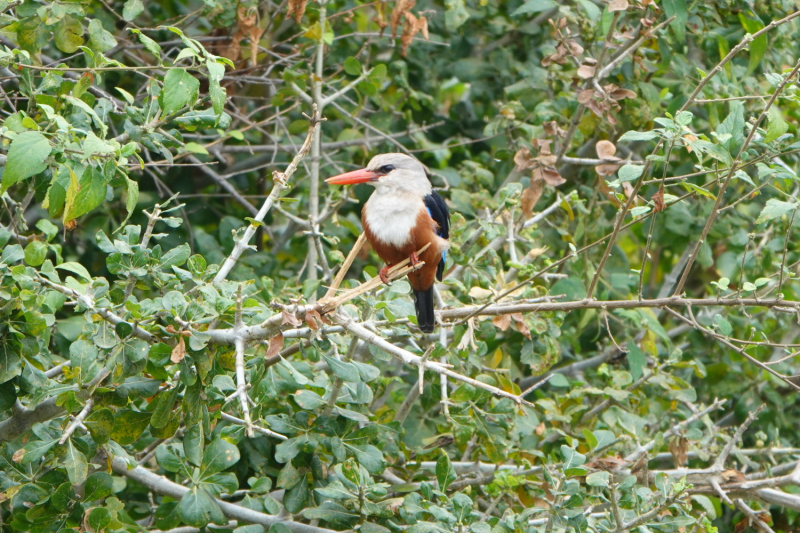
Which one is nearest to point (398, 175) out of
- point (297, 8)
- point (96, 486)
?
point (297, 8)

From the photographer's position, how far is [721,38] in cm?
347

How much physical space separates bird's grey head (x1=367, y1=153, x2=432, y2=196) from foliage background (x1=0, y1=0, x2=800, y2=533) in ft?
0.55

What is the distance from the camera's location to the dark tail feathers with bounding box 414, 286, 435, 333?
2870mm

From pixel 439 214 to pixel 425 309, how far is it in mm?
467

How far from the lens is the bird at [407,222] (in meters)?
2.96

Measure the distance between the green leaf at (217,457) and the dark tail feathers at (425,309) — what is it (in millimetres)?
846

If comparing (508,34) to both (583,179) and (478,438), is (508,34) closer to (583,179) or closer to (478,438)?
(583,179)

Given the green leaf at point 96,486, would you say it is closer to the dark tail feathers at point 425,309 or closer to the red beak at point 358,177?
the dark tail feathers at point 425,309

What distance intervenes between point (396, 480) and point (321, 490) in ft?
1.78

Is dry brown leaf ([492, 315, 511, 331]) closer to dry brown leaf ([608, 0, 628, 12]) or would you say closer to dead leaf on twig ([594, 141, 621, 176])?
dead leaf on twig ([594, 141, 621, 176])

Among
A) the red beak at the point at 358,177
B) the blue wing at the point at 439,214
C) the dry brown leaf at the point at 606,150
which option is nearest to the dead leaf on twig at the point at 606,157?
the dry brown leaf at the point at 606,150

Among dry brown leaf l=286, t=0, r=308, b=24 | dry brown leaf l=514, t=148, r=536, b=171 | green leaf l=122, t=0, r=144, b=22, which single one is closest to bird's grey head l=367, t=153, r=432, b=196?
dry brown leaf l=514, t=148, r=536, b=171

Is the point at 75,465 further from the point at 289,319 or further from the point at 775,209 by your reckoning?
the point at 775,209

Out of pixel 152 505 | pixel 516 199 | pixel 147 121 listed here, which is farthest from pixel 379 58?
pixel 152 505
